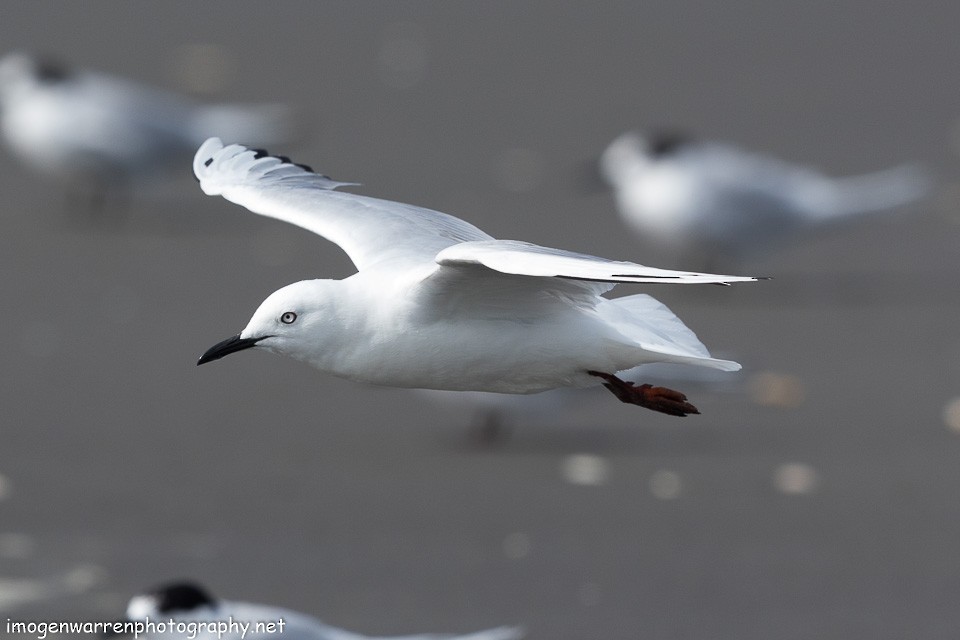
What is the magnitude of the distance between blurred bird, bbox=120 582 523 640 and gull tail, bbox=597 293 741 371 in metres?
1.06

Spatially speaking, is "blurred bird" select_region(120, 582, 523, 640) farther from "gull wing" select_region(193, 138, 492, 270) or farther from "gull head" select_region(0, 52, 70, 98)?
"gull head" select_region(0, 52, 70, 98)

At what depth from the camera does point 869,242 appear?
1255 centimetres

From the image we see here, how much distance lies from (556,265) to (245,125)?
8.59 meters

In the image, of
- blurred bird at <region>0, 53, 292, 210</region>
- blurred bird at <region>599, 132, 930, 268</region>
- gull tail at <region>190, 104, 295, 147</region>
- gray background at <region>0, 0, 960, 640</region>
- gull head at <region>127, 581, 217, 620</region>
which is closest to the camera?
gull head at <region>127, 581, 217, 620</region>

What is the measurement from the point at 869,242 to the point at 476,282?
7947mm

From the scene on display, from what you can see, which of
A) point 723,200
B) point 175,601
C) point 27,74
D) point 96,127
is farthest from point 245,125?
point 175,601

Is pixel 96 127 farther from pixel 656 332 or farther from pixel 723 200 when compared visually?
pixel 656 332

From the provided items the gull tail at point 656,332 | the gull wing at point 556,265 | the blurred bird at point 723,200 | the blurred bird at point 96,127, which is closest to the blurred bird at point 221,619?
the gull tail at point 656,332

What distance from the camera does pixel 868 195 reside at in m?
11.3

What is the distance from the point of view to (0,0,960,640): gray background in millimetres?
7059

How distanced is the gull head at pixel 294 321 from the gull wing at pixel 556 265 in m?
0.41

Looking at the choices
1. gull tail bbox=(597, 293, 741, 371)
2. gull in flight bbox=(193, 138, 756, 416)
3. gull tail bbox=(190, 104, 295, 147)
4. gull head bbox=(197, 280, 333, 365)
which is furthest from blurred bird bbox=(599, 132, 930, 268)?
gull head bbox=(197, 280, 333, 365)

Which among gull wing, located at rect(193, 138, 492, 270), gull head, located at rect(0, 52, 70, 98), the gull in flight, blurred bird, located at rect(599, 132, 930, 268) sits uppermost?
gull head, located at rect(0, 52, 70, 98)

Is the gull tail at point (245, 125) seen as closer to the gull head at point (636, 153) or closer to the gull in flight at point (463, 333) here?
the gull head at point (636, 153)
